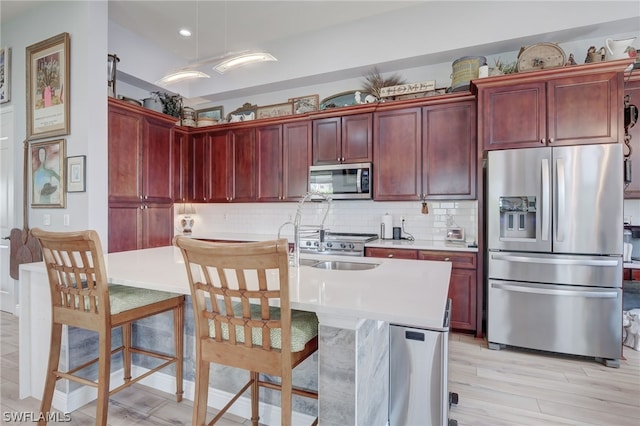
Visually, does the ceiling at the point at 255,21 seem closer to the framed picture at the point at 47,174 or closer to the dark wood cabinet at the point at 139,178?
the dark wood cabinet at the point at 139,178

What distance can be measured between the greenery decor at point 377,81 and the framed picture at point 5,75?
409cm

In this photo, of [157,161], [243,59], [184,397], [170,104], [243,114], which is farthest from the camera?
[243,114]

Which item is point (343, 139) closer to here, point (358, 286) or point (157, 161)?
point (157, 161)

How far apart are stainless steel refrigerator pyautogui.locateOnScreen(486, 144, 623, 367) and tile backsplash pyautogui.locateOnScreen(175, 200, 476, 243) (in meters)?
0.76

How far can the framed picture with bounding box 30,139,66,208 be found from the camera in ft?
10.7

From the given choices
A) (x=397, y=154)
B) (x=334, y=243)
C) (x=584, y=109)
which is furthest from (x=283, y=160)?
(x=584, y=109)

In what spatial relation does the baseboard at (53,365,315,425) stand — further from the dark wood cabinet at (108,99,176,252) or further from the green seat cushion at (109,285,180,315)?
the dark wood cabinet at (108,99,176,252)

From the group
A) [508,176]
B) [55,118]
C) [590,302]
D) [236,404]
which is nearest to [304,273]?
[236,404]

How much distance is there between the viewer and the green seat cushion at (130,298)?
5.52ft

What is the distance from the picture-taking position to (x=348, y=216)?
4.19 meters

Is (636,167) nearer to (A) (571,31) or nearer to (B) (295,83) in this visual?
→ (A) (571,31)

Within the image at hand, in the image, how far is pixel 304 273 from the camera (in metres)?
1.74

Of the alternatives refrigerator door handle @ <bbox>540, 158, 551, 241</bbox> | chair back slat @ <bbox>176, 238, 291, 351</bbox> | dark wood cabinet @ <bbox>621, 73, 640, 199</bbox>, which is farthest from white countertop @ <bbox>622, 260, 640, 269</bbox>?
chair back slat @ <bbox>176, 238, 291, 351</bbox>

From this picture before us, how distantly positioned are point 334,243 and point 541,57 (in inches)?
103
